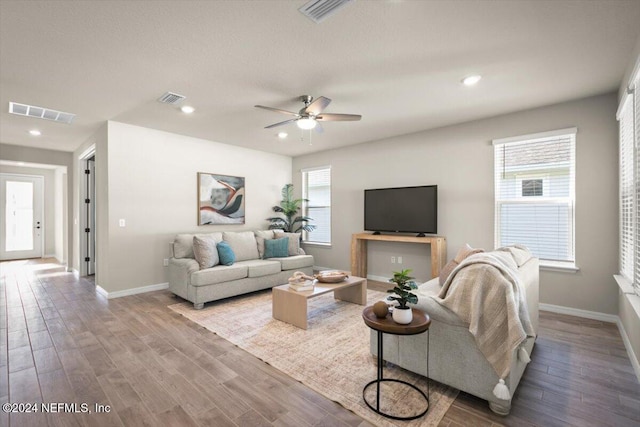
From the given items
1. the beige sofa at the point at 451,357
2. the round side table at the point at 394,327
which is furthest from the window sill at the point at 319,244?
the round side table at the point at 394,327

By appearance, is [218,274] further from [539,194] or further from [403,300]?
[539,194]

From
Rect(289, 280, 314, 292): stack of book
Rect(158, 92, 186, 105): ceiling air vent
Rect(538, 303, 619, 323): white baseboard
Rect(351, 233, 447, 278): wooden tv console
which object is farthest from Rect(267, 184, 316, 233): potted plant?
Rect(538, 303, 619, 323): white baseboard

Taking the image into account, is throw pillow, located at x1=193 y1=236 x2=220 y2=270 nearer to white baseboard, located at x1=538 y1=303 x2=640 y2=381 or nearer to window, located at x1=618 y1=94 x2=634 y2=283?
white baseboard, located at x1=538 y1=303 x2=640 y2=381

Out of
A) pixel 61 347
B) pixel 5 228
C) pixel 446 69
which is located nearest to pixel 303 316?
pixel 61 347

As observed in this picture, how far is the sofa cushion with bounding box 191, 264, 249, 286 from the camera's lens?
157 inches

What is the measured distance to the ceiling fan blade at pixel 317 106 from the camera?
2979mm

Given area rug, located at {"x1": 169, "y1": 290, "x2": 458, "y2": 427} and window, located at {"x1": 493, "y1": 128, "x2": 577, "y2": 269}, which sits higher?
window, located at {"x1": 493, "y1": 128, "x2": 577, "y2": 269}

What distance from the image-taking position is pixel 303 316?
10.8 ft

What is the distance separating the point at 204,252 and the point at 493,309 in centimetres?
366

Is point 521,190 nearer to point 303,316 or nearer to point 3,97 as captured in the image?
point 303,316

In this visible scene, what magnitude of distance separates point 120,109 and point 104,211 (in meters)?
A: 1.61

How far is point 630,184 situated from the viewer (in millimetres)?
2879

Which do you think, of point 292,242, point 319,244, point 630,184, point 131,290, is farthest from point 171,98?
point 630,184

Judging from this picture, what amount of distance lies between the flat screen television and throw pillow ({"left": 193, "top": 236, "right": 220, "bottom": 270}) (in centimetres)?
268
